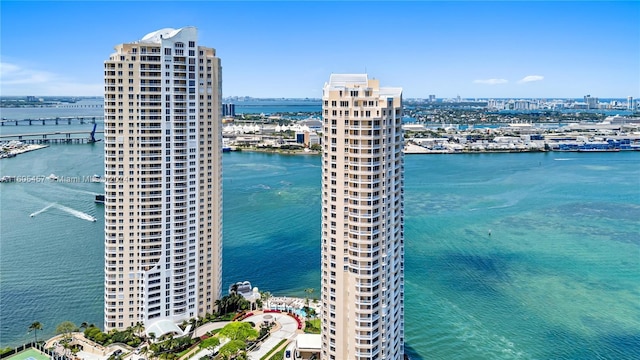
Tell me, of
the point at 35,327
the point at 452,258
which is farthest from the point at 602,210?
the point at 35,327

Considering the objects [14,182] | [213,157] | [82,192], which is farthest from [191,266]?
[14,182]

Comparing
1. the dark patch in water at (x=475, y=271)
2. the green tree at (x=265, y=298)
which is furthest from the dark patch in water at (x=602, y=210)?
the green tree at (x=265, y=298)

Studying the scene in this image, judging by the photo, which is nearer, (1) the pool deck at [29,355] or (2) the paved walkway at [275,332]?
(1) the pool deck at [29,355]

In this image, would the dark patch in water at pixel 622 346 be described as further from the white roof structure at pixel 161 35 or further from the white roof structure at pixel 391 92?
the white roof structure at pixel 161 35

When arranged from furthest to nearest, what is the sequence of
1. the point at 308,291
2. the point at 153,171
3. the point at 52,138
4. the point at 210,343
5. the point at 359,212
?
the point at 52,138, the point at 308,291, the point at 153,171, the point at 210,343, the point at 359,212

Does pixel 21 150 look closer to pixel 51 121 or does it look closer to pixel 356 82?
pixel 51 121

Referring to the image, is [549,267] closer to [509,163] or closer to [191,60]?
[191,60]
